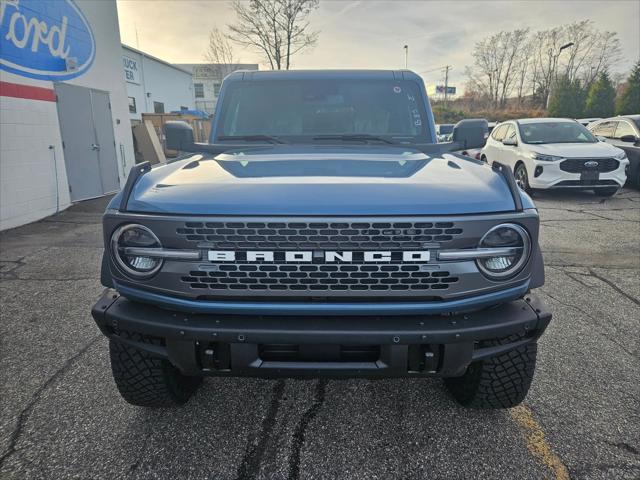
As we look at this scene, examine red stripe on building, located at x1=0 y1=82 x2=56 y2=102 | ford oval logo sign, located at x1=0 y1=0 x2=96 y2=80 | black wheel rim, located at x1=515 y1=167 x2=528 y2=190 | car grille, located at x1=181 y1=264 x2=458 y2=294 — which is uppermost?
ford oval logo sign, located at x1=0 y1=0 x2=96 y2=80

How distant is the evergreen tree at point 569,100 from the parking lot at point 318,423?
1375 inches

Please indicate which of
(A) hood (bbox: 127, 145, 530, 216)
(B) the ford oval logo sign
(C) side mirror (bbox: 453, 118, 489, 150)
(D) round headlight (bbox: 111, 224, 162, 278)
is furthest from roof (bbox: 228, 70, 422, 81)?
(B) the ford oval logo sign

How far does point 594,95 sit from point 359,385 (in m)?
35.5

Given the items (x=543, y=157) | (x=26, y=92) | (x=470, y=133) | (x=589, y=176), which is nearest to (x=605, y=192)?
(x=589, y=176)

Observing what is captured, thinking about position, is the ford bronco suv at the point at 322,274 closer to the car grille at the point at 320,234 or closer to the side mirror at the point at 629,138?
the car grille at the point at 320,234

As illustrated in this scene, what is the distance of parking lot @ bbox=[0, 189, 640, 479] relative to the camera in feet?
6.79

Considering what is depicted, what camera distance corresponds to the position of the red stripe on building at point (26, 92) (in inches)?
290

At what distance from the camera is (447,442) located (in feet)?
7.29

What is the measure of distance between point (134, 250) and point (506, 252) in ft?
5.27

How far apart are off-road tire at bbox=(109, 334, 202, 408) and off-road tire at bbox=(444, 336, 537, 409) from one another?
1576mm

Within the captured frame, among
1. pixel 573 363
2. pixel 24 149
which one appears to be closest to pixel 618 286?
pixel 573 363

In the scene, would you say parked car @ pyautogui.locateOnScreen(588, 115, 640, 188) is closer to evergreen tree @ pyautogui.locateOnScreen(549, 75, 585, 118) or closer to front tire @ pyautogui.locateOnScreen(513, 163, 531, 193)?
front tire @ pyautogui.locateOnScreen(513, 163, 531, 193)

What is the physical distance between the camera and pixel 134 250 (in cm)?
186

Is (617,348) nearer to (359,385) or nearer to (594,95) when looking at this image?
(359,385)
